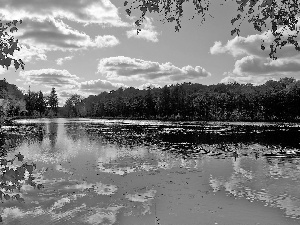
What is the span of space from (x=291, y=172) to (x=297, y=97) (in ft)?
393

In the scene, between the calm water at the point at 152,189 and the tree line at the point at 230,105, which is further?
the tree line at the point at 230,105

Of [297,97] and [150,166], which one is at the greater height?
[297,97]

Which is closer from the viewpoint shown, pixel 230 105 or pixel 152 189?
pixel 152 189

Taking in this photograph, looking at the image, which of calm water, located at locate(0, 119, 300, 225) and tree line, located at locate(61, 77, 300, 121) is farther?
tree line, located at locate(61, 77, 300, 121)

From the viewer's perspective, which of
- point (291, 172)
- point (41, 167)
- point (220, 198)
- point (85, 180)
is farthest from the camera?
point (41, 167)

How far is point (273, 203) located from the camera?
749 inches

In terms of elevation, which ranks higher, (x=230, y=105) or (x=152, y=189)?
(x=230, y=105)

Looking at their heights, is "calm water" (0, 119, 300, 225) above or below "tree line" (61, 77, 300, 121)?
below

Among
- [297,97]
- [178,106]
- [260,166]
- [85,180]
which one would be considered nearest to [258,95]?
[297,97]

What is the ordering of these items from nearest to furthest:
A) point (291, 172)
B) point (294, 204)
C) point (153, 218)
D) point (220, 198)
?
point (153, 218)
point (294, 204)
point (220, 198)
point (291, 172)

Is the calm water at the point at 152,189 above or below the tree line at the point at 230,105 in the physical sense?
below

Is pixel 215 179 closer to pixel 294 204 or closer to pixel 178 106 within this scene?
pixel 294 204

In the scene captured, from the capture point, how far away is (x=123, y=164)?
32.3 meters

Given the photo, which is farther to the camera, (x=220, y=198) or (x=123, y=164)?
(x=123, y=164)
